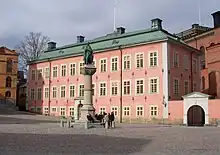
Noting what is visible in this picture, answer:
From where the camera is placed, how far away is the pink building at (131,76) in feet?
138

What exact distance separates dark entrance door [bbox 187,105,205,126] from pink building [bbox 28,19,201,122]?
2096 millimetres

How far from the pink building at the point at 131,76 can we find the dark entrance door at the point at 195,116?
2.10 metres

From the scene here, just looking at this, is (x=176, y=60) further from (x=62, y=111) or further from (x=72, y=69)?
(x=62, y=111)

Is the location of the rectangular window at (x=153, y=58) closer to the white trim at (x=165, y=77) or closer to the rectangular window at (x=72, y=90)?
the white trim at (x=165, y=77)

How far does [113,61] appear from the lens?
47031mm

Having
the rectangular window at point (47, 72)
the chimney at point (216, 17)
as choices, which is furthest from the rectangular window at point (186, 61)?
the rectangular window at point (47, 72)

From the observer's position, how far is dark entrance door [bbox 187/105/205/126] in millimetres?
40688

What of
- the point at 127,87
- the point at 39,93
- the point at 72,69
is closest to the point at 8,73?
the point at 39,93

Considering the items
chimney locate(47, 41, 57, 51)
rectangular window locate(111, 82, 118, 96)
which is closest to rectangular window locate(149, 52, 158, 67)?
rectangular window locate(111, 82, 118, 96)

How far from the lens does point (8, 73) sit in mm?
70188

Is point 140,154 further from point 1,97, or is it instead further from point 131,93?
point 1,97

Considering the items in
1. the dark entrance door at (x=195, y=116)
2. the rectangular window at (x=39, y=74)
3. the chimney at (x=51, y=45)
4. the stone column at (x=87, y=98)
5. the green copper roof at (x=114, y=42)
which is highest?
the chimney at (x=51, y=45)

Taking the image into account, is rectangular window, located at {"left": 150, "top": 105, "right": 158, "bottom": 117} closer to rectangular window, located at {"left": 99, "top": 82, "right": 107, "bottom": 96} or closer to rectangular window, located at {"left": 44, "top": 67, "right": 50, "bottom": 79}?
rectangular window, located at {"left": 99, "top": 82, "right": 107, "bottom": 96}

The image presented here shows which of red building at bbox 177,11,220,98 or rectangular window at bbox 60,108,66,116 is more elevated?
red building at bbox 177,11,220,98
